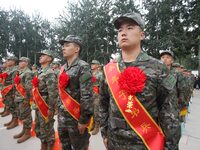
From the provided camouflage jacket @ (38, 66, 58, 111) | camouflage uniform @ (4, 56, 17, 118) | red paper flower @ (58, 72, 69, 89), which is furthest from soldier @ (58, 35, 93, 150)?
camouflage uniform @ (4, 56, 17, 118)

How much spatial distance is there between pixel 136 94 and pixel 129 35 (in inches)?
21.2

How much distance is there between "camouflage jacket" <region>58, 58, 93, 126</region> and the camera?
321 cm

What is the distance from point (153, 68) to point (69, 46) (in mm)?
1774

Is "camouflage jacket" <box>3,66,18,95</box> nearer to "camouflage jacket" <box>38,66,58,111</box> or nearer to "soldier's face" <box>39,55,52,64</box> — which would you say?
"soldier's face" <box>39,55,52,64</box>

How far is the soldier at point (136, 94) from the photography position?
2.07 meters

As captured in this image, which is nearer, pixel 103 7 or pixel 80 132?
pixel 80 132

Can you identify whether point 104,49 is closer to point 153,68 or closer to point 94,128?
point 94,128

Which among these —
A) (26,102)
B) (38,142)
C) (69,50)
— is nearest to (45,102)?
(69,50)

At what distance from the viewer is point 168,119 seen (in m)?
2.04

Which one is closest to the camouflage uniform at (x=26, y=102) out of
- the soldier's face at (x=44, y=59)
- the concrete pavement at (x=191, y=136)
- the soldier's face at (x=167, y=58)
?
the soldier's face at (x=44, y=59)

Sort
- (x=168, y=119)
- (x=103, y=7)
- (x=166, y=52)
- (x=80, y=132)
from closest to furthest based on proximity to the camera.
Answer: (x=168, y=119) → (x=80, y=132) → (x=166, y=52) → (x=103, y=7)

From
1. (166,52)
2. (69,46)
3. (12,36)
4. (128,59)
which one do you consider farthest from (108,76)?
(12,36)

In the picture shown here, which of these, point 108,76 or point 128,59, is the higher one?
point 128,59

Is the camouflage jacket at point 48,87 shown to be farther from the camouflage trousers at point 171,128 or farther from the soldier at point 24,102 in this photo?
the camouflage trousers at point 171,128
